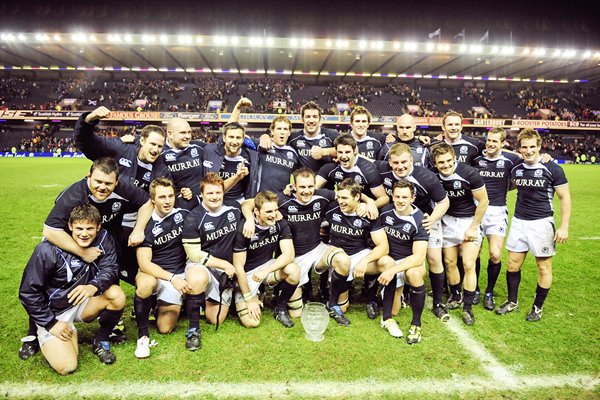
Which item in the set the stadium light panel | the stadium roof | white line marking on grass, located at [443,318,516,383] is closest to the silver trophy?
white line marking on grass, located at [443,318,516,383]

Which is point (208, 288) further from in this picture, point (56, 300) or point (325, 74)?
point (325, 74)

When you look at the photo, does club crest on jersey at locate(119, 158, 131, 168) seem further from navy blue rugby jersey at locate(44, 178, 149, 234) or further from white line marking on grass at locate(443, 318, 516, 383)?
white line marking on grass at locate(443, 318, 516, 383)

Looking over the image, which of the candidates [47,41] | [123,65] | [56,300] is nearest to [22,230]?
[56,300]

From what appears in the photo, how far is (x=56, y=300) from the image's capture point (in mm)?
3283

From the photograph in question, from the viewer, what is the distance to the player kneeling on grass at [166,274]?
3648mm

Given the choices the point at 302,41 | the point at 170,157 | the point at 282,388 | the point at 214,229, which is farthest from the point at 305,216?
the point at 302,41

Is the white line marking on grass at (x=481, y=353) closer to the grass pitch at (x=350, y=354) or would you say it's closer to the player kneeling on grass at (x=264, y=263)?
the grass pitch at (x=350, y=354)

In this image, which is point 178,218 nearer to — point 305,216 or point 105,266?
point 105,266

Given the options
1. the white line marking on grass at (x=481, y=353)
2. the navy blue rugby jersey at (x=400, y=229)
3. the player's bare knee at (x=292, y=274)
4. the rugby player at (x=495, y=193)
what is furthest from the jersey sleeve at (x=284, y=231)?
the rugby player at (x=495, y=193)

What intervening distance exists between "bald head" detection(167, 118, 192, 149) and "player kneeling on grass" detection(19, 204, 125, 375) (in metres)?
1.55

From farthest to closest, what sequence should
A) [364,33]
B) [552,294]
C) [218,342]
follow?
[364,33]
[552,294]
[218,342]

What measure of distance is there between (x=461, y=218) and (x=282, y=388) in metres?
3.00

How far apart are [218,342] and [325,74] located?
143 ft

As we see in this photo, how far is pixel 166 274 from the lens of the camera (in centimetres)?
384
